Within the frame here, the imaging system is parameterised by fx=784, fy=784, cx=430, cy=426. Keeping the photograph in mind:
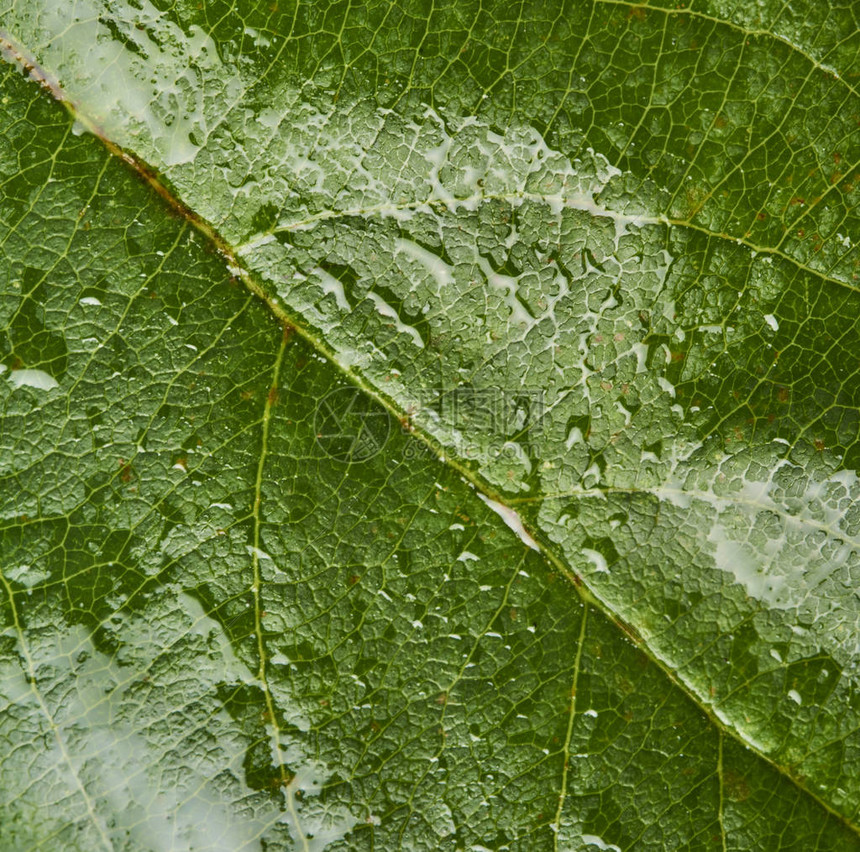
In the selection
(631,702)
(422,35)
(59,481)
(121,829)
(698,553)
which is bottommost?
(121,829)

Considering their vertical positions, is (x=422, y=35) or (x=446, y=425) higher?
(x=422, y=35)

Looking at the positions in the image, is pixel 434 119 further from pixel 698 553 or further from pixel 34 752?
pixel 34 752

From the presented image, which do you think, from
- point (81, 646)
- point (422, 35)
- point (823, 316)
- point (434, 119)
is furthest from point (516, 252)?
point (81, 646)

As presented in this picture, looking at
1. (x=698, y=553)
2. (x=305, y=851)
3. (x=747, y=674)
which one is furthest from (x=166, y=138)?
(x=747, y=674)

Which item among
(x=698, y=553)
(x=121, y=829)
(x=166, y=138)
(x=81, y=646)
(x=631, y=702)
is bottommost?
(x=121, y=829)

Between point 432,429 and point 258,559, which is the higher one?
point 432,429

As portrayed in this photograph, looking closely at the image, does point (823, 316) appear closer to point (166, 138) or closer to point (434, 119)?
point (434, 119)
